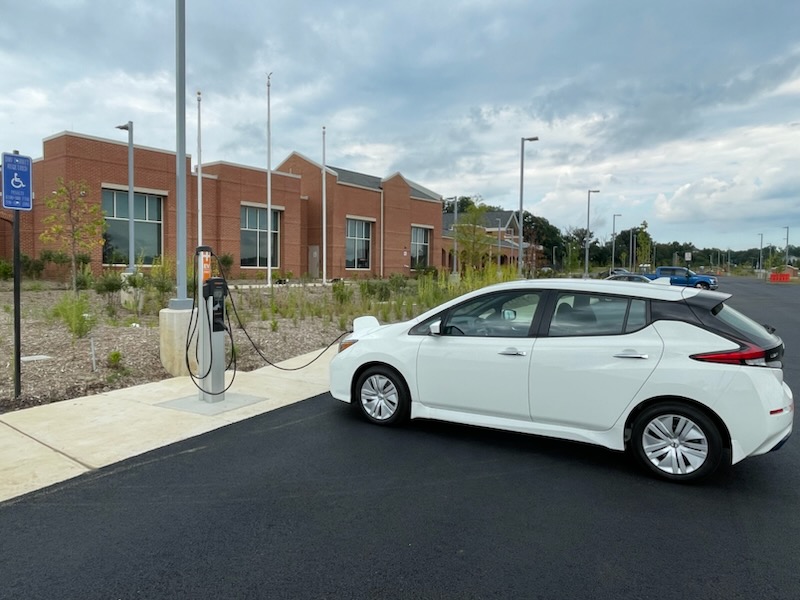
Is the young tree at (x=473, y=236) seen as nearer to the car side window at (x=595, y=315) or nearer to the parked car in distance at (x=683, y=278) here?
the parked car in distance at (x=683, y=278)

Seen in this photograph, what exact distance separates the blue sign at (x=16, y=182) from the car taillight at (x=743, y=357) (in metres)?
7.11

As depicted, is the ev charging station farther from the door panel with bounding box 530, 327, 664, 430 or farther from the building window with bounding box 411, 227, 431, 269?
the building window with bounding box 411, 227, 431, 269

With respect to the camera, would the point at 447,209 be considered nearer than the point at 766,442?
No

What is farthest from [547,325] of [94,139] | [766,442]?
[94,139]

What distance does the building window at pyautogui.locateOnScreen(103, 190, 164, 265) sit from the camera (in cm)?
2675

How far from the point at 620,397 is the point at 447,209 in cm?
9649

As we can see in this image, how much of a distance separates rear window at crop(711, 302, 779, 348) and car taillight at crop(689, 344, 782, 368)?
0.10 meters

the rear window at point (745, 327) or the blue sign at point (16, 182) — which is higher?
the blue sign at point (16, 182)

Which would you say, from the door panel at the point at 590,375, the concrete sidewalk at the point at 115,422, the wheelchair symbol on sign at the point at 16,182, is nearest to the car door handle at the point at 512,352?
the door panel at the point at 590,375

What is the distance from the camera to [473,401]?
5418 mm

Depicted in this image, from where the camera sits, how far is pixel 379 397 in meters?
6.07

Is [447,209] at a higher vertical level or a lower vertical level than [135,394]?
higher

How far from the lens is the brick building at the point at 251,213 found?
1031 inches

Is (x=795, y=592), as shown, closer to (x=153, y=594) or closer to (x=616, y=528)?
(x=616, y=528)
